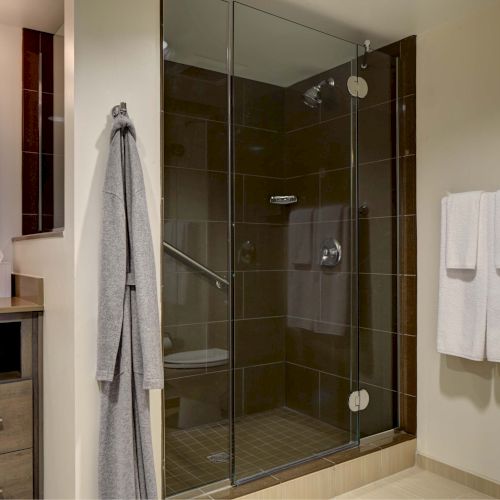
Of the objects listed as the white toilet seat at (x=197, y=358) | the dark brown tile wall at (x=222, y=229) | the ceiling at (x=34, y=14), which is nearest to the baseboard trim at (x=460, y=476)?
the dark brown tile wall at (x=222, y=229)

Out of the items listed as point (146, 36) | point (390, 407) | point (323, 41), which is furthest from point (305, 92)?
point (390, 407)

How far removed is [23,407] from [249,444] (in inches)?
36.5

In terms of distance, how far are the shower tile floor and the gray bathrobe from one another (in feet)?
0.83

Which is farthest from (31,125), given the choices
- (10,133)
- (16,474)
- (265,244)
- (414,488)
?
(414,488)

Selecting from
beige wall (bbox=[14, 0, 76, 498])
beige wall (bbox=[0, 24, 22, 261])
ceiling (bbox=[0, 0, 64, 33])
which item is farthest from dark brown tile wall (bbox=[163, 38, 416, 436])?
beige wall (bbox=[0, 24, 22, 261])

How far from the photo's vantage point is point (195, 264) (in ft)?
6.21

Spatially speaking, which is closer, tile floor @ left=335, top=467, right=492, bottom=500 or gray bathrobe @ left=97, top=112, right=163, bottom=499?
gray bathrobe @ left=97, top=112, right=163, bottom=499

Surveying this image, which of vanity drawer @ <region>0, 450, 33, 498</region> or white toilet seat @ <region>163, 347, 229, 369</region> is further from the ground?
white toilet seat @ <region>163, 347, 229, 369</region>

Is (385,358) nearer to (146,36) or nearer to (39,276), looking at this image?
(39,276)

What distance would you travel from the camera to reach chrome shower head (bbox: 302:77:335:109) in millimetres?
2271

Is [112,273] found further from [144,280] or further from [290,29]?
[290,29]

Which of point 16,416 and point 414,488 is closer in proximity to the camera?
point 16,416

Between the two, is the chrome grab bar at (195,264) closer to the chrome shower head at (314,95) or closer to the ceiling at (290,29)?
the ceiling at (290,29)

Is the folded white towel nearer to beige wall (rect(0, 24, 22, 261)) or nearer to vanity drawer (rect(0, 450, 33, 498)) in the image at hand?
vanity drawer (rect(0, 450, 33, 498))
